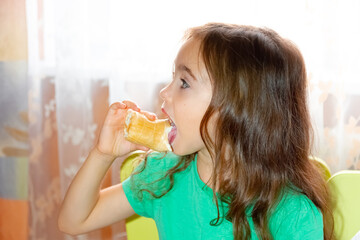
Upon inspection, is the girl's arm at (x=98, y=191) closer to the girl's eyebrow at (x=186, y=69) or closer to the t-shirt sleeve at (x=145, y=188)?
the t-shirt sleeve at (x=145, y=188)

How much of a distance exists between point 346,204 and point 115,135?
1.88 feet

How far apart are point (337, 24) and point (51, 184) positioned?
4.45 ft

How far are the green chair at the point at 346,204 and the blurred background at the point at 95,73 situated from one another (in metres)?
0.78

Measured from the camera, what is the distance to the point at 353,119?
1889 millimetres

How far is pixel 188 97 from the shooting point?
1065 mm

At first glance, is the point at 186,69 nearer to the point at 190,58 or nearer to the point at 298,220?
the point at 190,58

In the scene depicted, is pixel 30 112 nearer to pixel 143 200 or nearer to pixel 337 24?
pixel 143 200

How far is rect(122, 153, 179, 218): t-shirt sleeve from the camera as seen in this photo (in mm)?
1217

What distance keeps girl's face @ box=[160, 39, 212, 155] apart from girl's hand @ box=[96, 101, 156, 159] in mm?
147

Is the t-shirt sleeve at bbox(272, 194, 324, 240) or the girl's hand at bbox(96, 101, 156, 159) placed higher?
the girl's hand at bbox(96, 101, 156, 159)

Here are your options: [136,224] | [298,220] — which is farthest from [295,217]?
[136,224]

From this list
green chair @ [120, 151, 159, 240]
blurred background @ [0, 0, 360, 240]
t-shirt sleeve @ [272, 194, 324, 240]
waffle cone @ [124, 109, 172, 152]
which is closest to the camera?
t-shirt sleeve @ [272, 194, 324, 240]

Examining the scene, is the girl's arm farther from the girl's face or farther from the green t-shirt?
the girl's face

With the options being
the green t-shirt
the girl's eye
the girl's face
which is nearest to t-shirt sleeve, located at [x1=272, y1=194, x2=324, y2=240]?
the green t-shirt
